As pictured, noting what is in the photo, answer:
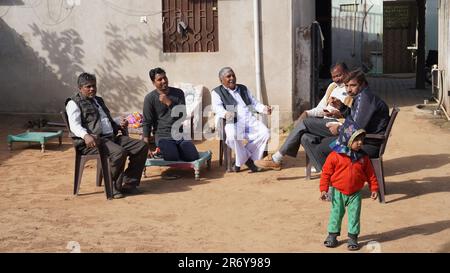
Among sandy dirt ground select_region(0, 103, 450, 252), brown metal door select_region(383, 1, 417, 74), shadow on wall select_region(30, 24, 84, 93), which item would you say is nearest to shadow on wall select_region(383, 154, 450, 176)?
sandy dirt ground select_region(0, 103, 450, 252)

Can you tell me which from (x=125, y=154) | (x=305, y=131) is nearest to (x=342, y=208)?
(x=305, y=131)

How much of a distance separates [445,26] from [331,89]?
552 centimetres

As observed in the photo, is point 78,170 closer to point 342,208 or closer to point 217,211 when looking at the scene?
point 217,211

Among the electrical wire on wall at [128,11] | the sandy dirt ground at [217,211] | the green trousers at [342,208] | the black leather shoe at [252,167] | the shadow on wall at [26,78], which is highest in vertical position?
the electrical wire on wall at [128,11]

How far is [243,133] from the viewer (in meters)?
8.12

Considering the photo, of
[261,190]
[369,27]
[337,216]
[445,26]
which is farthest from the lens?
[369,27]

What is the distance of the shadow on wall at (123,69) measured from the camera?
1090 centimetres

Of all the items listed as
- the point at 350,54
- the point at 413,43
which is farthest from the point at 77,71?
the point at 413,43

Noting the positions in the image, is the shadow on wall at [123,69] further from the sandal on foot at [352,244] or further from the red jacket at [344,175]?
the sandal on foot at [352,244]

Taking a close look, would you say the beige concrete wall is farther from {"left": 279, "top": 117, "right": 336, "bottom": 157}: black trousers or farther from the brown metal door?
the brown metal door

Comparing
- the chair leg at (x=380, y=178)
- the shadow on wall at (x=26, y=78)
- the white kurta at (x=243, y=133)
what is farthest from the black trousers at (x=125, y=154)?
the shadow on wall at (x=26, y=78)

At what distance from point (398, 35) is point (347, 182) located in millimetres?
16874

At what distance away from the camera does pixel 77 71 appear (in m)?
11.2

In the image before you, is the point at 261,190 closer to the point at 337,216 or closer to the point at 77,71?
the point at 337,216
